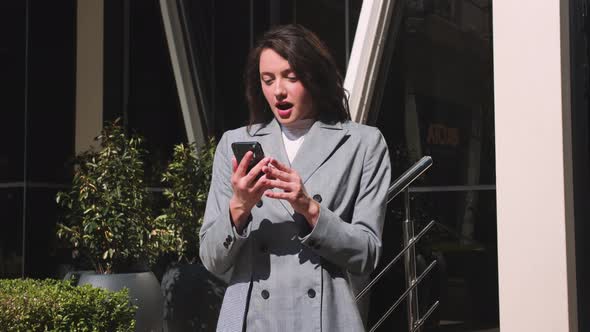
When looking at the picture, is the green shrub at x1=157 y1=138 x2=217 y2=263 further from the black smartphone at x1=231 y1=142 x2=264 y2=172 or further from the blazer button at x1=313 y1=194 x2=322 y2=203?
the black smartphone at x1=231 y1=142 x2=264 y2=172

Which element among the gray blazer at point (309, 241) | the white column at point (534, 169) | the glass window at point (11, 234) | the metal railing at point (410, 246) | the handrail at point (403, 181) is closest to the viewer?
the gray blazer at point (309, 241)

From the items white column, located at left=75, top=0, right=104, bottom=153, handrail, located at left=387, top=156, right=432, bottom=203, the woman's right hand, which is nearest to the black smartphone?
the woman's right hand

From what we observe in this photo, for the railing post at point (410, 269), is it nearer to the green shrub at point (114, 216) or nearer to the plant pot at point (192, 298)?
the plant pot at point (192, 298)

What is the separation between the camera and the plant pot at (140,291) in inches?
257

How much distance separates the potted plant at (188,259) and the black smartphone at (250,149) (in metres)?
4.63

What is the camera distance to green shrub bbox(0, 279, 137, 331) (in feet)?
16.2

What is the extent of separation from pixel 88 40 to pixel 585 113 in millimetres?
6288

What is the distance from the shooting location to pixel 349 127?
272cm

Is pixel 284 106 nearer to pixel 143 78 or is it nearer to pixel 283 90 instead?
pixel 283 90

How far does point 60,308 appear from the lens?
5062 millimetres

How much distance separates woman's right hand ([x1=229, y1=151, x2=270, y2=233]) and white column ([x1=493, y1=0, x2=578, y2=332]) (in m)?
3.59

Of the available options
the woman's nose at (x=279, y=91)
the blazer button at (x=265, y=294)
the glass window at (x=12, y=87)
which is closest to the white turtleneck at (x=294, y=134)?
the woman's nose at (x=279, y=91)

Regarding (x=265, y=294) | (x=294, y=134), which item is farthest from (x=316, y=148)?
(x=265, y=294)

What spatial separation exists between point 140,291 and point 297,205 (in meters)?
4.44
